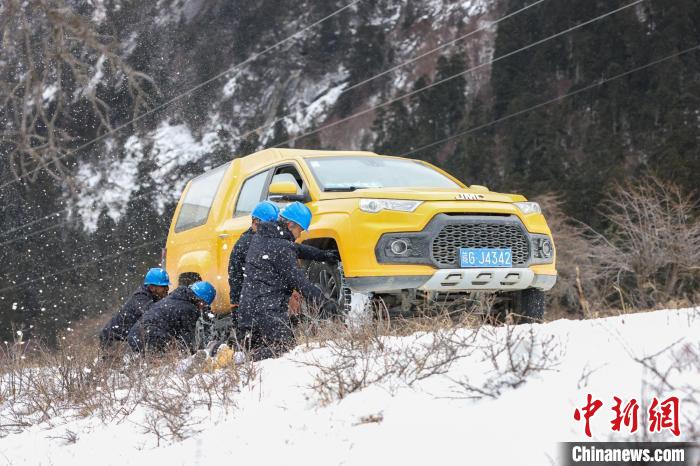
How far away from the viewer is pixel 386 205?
254 inches

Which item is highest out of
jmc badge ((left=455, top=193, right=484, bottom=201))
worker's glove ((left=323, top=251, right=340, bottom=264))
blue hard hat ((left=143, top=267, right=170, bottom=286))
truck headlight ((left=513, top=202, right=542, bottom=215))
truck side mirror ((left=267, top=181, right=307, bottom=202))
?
truck side mirror ((left=267, top=181, right=307, bottom=202))

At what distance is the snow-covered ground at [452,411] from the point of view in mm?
3225

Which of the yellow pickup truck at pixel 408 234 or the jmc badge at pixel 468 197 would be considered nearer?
the yellow pickup truck at pixel 408 234

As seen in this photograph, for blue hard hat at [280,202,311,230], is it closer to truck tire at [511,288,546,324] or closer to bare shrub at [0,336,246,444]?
bare shrub at [0,336,246,444]

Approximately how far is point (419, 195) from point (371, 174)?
3.76 ft

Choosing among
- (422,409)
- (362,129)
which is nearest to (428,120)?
(362,129)

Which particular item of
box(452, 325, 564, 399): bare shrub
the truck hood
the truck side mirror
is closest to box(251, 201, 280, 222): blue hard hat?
the truck side mirror

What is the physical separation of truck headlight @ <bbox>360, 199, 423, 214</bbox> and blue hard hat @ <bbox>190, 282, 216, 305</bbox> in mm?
2151

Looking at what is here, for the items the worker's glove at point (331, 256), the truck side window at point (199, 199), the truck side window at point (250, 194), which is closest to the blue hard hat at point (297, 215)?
the worker's glove at point (331, 256)

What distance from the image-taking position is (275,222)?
6.70 meters

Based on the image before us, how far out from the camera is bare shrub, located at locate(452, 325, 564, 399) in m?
3.74

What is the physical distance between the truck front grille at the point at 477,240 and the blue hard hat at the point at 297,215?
1.05 meters

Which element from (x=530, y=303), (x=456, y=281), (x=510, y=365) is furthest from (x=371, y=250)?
(x=510, y=365)

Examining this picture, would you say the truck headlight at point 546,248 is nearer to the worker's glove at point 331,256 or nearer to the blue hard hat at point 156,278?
the worker's glove at point 331,256
